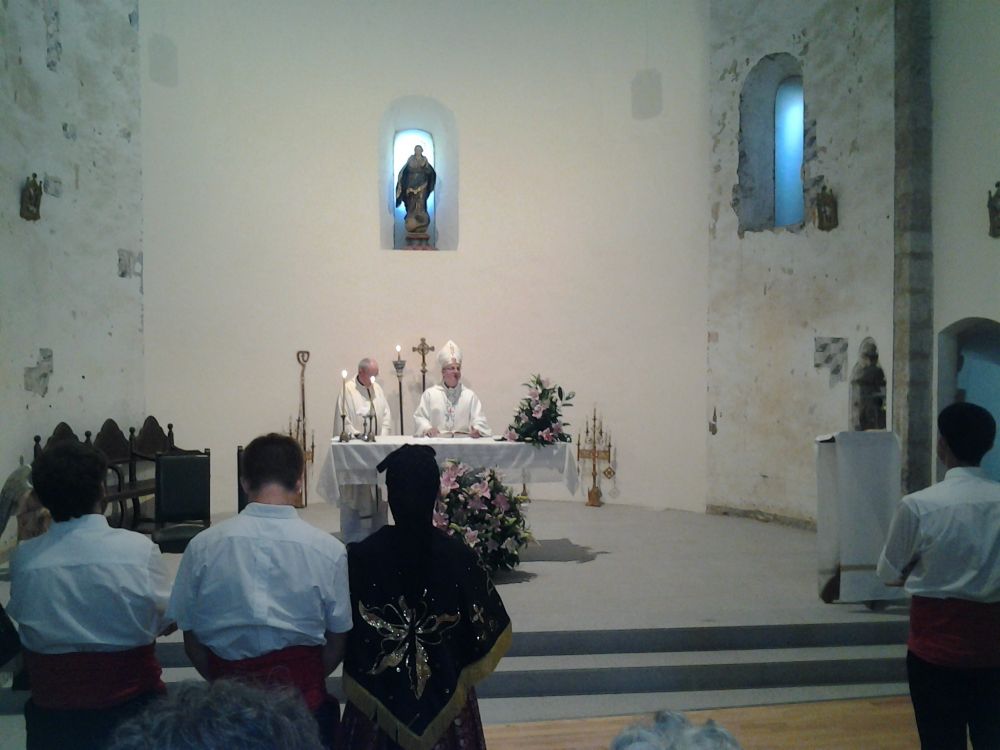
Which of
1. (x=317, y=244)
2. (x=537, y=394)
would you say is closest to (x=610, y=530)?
(x=537, y=394)

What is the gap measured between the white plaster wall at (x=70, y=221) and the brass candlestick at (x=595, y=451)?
16.4 ft

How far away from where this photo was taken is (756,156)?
9.91 m

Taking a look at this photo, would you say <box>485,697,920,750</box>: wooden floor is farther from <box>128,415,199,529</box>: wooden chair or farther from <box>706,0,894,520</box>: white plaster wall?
<box>128,415,199,529</box>: wooden chair

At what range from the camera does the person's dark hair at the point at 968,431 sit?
2932 millimetres

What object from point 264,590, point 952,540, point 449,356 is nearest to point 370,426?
point 449,356

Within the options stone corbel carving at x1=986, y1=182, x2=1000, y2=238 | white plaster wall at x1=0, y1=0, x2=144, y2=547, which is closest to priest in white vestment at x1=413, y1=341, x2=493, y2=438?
white plaster wall at x1=0, y1=0, x2=144, y2=547

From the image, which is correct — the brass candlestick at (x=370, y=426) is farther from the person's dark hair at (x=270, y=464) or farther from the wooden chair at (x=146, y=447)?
the person's dark hair at (x=270, y=464)

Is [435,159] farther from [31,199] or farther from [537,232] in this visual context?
[31,199]

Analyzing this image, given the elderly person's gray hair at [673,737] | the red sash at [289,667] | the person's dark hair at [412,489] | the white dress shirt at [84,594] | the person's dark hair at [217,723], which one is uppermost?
the person's dark hair at [412,489]

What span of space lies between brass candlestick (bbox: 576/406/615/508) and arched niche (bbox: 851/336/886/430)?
3.07 m

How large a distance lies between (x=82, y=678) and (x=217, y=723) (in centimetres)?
167

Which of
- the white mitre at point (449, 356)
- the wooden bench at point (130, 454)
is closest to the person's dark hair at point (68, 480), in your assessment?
the wooden bench at point (130, 454)

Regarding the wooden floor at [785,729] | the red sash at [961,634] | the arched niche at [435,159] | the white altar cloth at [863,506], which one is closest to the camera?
the red sash at [961,634]

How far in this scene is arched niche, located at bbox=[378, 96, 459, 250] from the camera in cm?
1091
